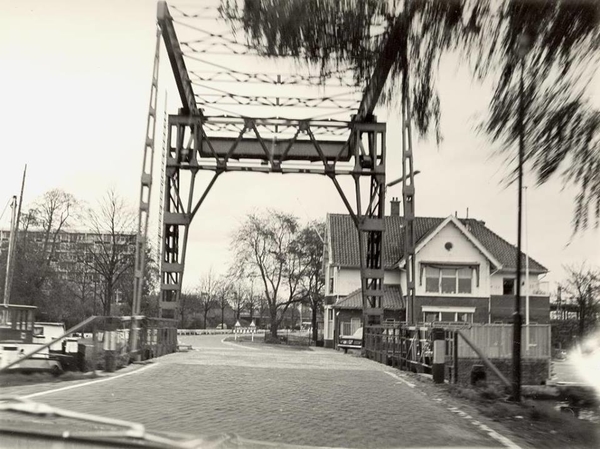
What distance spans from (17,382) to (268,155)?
39.0 ft

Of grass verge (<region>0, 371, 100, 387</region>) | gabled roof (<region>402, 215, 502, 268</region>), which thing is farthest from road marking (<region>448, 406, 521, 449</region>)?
gabled roof (<region>402, 215, 502, 268</region>)

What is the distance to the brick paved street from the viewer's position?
6.66 metres

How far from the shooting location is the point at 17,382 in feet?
33.1

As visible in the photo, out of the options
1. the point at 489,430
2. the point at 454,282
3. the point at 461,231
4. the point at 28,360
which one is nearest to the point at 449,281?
the point at 454,282

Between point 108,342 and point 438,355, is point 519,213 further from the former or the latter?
point 108,342

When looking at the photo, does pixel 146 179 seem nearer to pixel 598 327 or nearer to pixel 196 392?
pixel 196 392

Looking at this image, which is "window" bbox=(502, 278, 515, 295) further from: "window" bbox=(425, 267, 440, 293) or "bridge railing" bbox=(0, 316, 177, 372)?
"bridge railing" bbox=(0, 316, 177, 372)

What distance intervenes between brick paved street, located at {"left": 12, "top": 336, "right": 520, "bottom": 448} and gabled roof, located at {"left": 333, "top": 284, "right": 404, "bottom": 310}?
3005 cm

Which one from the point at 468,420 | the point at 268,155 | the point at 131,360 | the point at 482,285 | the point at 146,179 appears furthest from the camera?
the point at 482,285

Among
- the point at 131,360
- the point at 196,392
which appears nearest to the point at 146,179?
the point at 131,360

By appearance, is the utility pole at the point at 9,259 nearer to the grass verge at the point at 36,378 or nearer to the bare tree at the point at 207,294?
the grass verge at the point at 36,378

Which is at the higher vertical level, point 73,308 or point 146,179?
point 146,179

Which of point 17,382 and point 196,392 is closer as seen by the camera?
point 196,392

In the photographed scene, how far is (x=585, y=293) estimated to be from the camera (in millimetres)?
6457
